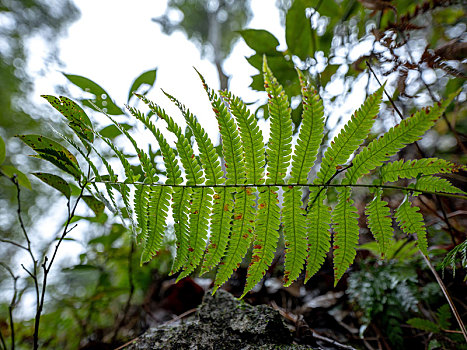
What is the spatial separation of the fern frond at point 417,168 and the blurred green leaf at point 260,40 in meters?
1.10

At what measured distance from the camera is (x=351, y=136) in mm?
723

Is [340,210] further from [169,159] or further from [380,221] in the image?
[169,159]

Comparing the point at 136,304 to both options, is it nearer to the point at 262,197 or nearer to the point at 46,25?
the point at 262,197

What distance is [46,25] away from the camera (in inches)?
302

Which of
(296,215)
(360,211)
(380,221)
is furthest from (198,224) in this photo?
(360,211)

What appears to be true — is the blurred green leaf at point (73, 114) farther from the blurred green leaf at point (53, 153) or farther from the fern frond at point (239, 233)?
the fern frond at point (239, 233)

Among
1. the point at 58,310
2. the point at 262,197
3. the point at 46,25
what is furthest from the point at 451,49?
the point at 46,25

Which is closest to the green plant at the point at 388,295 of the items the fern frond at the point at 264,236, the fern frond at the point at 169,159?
the fern frond at the point at 264,236

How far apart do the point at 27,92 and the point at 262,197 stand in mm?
6764

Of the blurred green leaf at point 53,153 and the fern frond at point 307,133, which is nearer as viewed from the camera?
the fern frond at point 307,133

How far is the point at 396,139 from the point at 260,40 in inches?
43.4

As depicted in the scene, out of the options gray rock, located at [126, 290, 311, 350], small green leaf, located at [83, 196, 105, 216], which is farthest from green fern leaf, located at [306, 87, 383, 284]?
small green leaf, located at [83, 196, 105, 216]

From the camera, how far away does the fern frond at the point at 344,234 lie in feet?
2.53

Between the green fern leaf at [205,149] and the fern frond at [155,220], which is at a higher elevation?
the green fern leaf at [205,149]
